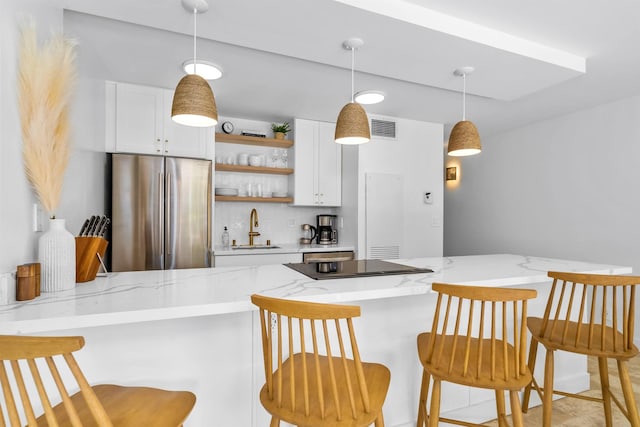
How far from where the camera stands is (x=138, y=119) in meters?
3.18

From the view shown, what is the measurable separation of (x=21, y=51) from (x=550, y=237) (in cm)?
492

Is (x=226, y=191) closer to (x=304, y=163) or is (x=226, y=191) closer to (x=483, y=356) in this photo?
(x=304, y=163)

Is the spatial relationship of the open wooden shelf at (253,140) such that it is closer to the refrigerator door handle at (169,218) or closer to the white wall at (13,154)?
the refrigerator door handle at (169,218)

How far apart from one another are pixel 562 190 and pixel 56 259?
15.5 ft

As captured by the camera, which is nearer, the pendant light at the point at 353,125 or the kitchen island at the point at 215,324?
the kitchen island at the point at 215,324

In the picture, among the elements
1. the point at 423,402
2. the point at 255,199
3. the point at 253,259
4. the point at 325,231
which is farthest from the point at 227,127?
the point at 423,402

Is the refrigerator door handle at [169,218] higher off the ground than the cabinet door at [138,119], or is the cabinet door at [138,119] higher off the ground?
the cabinet door at [138,119]

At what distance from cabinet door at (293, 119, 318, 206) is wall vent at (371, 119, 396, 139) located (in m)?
0.69

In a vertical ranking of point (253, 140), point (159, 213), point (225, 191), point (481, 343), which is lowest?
point (481, 343)

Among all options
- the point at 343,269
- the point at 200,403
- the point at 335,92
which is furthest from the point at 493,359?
the point at 335,92

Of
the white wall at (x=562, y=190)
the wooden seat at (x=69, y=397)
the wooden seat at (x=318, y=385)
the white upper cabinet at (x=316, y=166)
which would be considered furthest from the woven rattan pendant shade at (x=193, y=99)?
the white wall at (x=562, y=190)

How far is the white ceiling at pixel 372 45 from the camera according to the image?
6.29 ft

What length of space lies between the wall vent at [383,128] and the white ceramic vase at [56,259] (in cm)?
330

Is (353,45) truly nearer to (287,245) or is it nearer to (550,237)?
(287,245)
